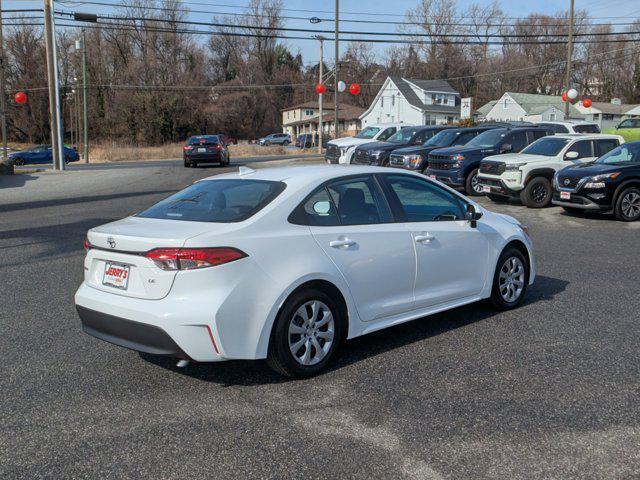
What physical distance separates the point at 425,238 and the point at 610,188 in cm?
928

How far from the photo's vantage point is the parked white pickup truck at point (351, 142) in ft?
81.0

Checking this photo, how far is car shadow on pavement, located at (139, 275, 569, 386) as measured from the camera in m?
4.85

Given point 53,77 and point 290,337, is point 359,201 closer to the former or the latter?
point 290,337

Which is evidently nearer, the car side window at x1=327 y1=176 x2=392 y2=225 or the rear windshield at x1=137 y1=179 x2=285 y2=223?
the rear windshield at x1=137 y1=179 x2=285 y2=223

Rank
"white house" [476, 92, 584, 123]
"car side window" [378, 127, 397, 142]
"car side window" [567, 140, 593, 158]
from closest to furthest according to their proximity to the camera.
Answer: "car side window" [567, 140, 593, 158]
"car side window" [378, 127, 397, 142]
"white house" [476, 92, 584, 123]

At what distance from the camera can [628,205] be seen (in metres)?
13.3

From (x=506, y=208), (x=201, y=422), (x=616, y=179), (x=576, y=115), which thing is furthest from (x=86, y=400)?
(x=576, y=115)

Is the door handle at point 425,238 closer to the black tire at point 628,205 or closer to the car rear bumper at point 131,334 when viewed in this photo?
the car rear bumper at point 131,334

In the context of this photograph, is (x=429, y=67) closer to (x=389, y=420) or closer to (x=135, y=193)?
(x=135, y=193)

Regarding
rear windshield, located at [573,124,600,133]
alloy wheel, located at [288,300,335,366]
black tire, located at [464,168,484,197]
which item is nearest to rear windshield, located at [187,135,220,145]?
black tire, located at [464,168,484,197]

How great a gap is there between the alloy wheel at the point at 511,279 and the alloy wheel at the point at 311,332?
239 cm

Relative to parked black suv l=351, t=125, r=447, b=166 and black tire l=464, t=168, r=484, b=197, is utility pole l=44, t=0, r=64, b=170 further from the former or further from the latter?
black tire l=464, t=168, r=484, b=197

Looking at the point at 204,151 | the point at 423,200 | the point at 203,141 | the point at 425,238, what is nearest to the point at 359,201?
the point at 425,238

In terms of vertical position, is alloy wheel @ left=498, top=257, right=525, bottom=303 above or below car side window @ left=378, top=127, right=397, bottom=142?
below
